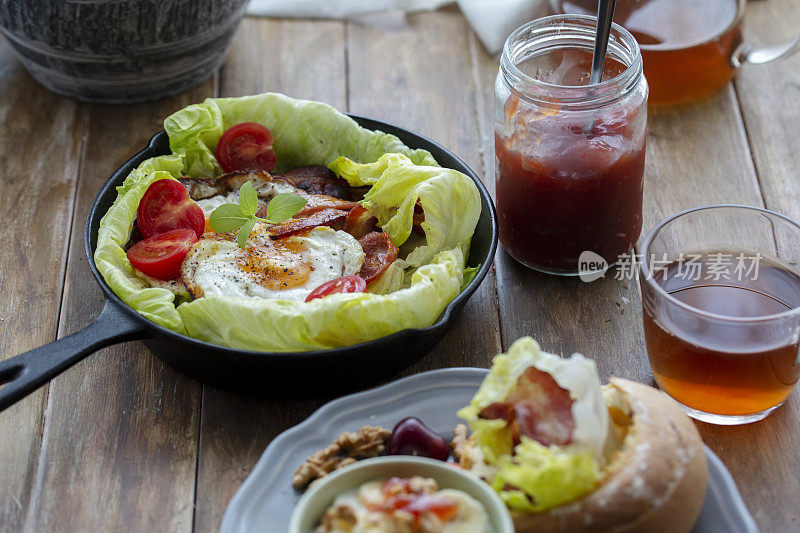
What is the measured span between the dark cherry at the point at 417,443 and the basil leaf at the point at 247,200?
2.63 feet

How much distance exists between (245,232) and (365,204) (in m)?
0.40

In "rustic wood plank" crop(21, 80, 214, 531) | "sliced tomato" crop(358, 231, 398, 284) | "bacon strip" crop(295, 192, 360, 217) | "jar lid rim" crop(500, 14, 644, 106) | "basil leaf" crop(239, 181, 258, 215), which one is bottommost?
"rustic wood plank" crop(21, 80, 214, 531)

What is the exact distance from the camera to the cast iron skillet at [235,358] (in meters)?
2.15

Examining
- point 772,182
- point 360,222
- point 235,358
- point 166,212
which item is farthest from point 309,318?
point 772,182

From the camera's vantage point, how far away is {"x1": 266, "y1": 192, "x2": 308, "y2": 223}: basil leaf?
2578mm

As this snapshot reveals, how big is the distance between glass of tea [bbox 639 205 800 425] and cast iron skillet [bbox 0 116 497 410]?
49cm

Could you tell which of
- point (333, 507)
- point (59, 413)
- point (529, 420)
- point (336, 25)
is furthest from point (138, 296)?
point (336, 25)

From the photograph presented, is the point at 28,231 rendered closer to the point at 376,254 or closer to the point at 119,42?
the point at 119,42

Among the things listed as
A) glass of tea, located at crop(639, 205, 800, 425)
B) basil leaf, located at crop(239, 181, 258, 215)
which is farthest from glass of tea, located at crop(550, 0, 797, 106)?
basil leaf, located at crop(239, 181, 258, 215)

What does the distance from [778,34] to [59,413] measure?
320cm

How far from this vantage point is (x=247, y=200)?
2555 millimetres

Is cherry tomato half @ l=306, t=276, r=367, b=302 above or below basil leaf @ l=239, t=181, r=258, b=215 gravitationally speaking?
below

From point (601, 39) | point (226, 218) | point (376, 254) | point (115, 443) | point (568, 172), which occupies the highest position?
point (601, 39)

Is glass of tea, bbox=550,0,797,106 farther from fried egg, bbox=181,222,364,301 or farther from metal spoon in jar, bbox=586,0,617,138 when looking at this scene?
fried egg, bbox=181,222,364,301
